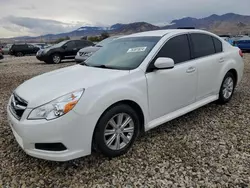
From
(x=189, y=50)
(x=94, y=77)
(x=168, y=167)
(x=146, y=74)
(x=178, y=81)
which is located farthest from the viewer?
(x=189, y=50)

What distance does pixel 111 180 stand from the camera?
8.61 ft

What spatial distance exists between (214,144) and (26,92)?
2575mm

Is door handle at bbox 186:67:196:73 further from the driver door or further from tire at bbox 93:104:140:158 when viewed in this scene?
tire at bbox 93:104:140:158

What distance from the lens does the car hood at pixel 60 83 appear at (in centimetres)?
266

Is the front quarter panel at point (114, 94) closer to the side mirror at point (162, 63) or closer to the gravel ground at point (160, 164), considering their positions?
the side mirror at point (162, 63)

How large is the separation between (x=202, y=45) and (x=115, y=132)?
2380 millimetres

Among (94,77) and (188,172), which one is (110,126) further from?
(188,172)

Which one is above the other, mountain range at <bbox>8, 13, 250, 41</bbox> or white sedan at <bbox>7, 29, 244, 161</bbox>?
mountain range at <bbox>8, 13, 250, 41</bbox>

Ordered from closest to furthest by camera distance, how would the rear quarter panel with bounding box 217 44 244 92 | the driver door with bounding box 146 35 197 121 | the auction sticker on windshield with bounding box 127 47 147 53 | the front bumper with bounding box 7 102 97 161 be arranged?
the front bumper with bounding box 7 102 97 161, the driver door with bounding box 146 35 197 121, the auction sticker on windshield with bounding box 127 47 147 53, the rear quarter panel with bounding box 217 44 244 92

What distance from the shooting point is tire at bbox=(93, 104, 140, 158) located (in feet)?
9.05

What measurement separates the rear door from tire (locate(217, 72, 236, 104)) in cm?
31

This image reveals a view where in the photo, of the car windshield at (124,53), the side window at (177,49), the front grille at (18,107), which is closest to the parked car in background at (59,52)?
the car windshield at (124,53)

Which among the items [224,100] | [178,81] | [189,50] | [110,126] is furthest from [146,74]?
[224,100]

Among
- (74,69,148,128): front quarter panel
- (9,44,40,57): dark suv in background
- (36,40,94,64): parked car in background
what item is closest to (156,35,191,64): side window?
(74,69,148,128): front quarter panel
